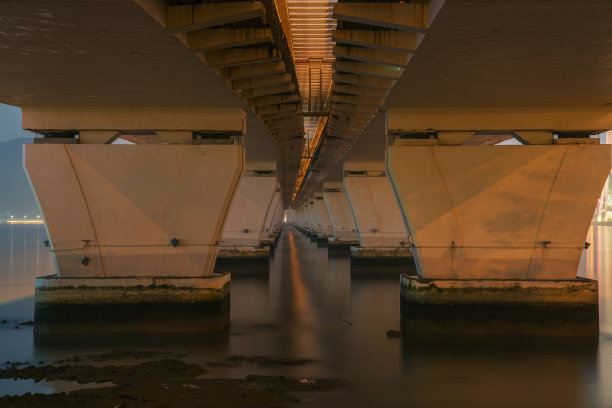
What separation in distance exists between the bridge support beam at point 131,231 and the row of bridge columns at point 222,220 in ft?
0.09

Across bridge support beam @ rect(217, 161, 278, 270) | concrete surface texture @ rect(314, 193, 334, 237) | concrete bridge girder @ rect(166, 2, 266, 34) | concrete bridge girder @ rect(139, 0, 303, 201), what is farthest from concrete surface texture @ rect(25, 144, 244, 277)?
concrete surface texture @ rect(314, 193, 334, 237)

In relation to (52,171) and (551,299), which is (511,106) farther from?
(52,171)

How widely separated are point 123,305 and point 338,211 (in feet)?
138

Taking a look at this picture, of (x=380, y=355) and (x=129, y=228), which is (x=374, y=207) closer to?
(x=129, y=228)

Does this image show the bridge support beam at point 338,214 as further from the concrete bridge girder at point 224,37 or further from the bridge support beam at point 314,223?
the concrete bridge girder at point 224,37

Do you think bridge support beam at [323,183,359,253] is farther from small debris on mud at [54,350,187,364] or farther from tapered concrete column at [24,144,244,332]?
small debris on mud at [54,350,187,364]

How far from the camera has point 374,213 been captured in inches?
1592

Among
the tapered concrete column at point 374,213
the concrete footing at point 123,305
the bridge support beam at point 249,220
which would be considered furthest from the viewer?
the bridge support beam at point 249,220

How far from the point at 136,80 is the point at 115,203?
4782 mm

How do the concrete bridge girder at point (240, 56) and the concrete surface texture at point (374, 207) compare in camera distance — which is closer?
the concrete bridge girder at point (240, 56)

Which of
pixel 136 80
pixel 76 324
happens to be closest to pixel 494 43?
pixel 136 80

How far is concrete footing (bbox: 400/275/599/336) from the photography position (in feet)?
58.5

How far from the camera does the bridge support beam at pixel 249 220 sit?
39531 millimetres

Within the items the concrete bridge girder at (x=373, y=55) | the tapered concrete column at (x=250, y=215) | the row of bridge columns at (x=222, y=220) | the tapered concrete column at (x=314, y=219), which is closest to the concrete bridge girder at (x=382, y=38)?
the concrete bridge girder at (x=373, y=55)
